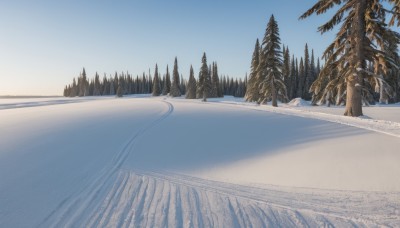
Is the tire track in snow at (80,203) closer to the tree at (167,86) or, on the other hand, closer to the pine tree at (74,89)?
the tree at (167,86)

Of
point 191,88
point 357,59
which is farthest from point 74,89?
point 357,59

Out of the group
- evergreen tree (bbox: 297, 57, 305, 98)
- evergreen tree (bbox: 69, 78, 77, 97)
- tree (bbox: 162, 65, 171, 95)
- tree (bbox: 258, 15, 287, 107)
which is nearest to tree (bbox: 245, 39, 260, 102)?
tree (bbox: 258, 15, 287, 107)

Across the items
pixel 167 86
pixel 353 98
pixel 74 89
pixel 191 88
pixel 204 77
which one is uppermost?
pixel 204 77

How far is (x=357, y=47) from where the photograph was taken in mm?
13602

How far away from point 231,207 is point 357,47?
13328 mm

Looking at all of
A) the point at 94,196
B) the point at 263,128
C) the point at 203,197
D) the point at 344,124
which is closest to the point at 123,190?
the point at 94,196

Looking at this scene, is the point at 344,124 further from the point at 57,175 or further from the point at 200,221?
the point at 57,175

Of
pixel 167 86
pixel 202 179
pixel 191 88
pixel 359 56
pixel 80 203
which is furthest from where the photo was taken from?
pixel 167 86

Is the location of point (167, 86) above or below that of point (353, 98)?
above

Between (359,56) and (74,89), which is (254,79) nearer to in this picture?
(359,56)

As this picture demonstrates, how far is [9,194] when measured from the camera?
4773 mm

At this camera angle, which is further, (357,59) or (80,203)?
(357,59)

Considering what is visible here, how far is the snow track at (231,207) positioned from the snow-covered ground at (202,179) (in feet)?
0.05

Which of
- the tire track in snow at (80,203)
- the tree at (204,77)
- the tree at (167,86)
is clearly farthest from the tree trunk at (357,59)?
the tree at (167,86)
